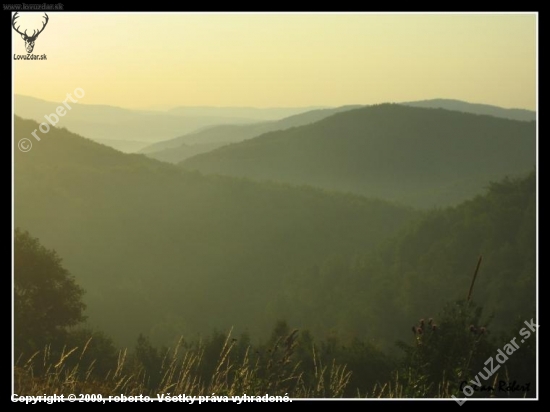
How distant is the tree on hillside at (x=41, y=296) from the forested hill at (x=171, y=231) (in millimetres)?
7771

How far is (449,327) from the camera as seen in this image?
35.9 ft

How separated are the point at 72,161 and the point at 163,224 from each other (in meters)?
8.91

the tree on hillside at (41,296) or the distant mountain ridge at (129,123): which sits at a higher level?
the distant mountain ridge at (129,123)

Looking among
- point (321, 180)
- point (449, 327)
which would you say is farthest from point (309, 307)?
point (449, 327)

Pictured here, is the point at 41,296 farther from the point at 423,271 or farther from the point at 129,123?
the point at 423,271

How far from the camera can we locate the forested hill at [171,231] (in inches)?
1165

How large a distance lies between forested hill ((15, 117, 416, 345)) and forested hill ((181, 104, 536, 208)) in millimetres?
1683

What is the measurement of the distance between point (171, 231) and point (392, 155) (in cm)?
2452

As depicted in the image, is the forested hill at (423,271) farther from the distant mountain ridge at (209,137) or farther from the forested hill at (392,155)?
the distant mountain ridge at (209,137)

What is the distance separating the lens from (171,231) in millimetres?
34875

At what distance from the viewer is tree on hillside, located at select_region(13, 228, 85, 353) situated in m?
16.2

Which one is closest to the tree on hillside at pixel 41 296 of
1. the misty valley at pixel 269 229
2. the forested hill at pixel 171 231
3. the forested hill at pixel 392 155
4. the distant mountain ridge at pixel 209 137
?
the misty valley at pixel 269 229

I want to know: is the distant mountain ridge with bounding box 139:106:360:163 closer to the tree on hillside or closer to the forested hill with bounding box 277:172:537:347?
the forested hill with bounding box 277:172:537:347
